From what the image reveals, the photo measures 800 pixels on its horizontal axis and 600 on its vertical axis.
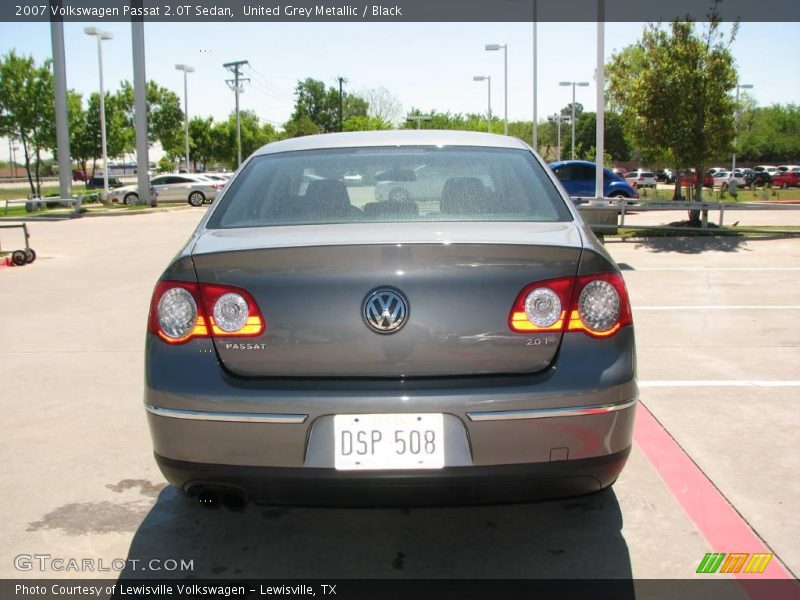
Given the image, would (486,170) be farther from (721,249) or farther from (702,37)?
(702,37)

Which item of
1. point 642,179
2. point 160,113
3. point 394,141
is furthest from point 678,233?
point 160,113

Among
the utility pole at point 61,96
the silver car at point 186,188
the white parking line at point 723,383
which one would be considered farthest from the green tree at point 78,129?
the white parking line at point 723,383

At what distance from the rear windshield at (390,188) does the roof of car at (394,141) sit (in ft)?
0.22

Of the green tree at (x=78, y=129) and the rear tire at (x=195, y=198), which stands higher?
the green tree at (x=78, y=129)

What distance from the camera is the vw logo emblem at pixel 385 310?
9.23ft

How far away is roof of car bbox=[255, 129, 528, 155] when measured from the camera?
4.03 m

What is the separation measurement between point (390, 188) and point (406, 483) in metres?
1.44

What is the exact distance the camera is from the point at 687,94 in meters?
17.7

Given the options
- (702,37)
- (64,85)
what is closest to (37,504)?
(702,37)

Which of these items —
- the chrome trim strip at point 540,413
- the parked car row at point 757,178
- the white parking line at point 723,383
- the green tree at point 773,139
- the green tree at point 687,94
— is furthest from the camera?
the green tree at point 773,139

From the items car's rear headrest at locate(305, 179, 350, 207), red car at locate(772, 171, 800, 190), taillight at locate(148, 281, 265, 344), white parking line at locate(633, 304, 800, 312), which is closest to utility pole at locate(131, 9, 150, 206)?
white parking line at locate(633, 304, 800, 312)

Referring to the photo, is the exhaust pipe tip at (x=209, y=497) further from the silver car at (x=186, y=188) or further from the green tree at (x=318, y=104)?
the green tree at (x=318, y=104)

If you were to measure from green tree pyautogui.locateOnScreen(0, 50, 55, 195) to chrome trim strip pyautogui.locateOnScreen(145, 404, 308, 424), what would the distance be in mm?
42964

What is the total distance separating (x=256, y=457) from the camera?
2828mm
